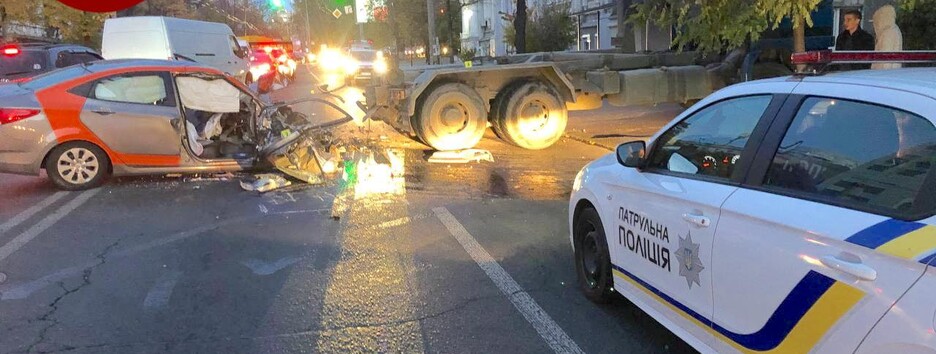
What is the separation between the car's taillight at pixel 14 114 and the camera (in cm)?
729

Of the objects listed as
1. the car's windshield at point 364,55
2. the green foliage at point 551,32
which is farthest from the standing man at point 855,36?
the car's windshield at point 364,55

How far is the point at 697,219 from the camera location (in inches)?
122

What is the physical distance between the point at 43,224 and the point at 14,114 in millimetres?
1629

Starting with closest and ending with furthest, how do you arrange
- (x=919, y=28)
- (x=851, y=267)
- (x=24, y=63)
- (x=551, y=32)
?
(x=851, y=267) → (x=24, y=63) → (x=919, y=28) → (x=551, y=32)

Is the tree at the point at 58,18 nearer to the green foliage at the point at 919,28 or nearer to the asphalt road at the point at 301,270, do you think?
the asphalt road at the point at 301,270

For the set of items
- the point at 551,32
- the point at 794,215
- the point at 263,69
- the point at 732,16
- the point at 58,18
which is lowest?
the point at 794,215

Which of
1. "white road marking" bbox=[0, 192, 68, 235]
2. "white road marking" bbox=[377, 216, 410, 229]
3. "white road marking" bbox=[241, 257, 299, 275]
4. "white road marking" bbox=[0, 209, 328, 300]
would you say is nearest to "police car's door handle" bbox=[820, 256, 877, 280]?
"white road marking" bbox=[241, 257, 299, 275]

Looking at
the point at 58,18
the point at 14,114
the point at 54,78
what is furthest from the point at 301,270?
the point at 58,18

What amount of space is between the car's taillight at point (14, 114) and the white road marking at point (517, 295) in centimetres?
467

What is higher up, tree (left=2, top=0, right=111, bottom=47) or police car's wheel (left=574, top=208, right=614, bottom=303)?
tree (left=2, top=0, right=111, bottom=47)

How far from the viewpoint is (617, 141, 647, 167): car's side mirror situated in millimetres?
3887

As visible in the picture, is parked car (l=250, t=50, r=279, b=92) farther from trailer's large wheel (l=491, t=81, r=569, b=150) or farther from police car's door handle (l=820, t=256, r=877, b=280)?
police car's door handle (l=820, t=256, r=877, b=280)

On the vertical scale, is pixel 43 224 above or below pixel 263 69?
below

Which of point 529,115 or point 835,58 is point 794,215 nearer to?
point 835,58
